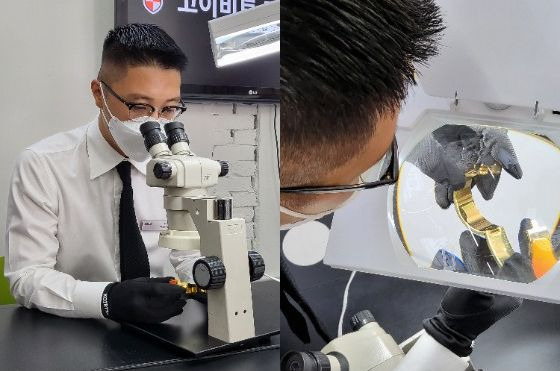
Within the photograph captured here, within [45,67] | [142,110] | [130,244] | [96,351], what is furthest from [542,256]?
[45,67]

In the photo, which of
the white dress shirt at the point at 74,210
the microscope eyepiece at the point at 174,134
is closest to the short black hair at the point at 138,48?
the white dress shirt at the point at 74,210

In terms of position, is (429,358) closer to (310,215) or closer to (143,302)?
(310,215)

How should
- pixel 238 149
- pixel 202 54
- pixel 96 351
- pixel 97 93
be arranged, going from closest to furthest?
pixel 96 351 → pixel 97 93 → pixel 202 54 → pixel 238 149

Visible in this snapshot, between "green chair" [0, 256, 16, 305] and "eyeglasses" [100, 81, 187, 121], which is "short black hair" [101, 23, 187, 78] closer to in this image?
"eyeglasses" [100, 81, 187, 121]

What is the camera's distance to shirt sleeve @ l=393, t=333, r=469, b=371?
0.56 meters

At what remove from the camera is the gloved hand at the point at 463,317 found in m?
0.55

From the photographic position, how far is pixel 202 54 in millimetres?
2242

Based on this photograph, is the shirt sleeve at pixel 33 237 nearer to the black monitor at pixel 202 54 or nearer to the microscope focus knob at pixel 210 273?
the microscope focus knob at pixel 210 273

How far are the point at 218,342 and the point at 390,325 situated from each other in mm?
658

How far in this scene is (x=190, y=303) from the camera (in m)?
1.41

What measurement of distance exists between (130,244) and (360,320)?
1.35 meters

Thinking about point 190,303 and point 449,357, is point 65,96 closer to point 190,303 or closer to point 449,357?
point 190,303

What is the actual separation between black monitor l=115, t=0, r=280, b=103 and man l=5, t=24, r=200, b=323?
4.7 inches

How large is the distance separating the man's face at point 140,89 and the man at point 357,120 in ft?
4.66
